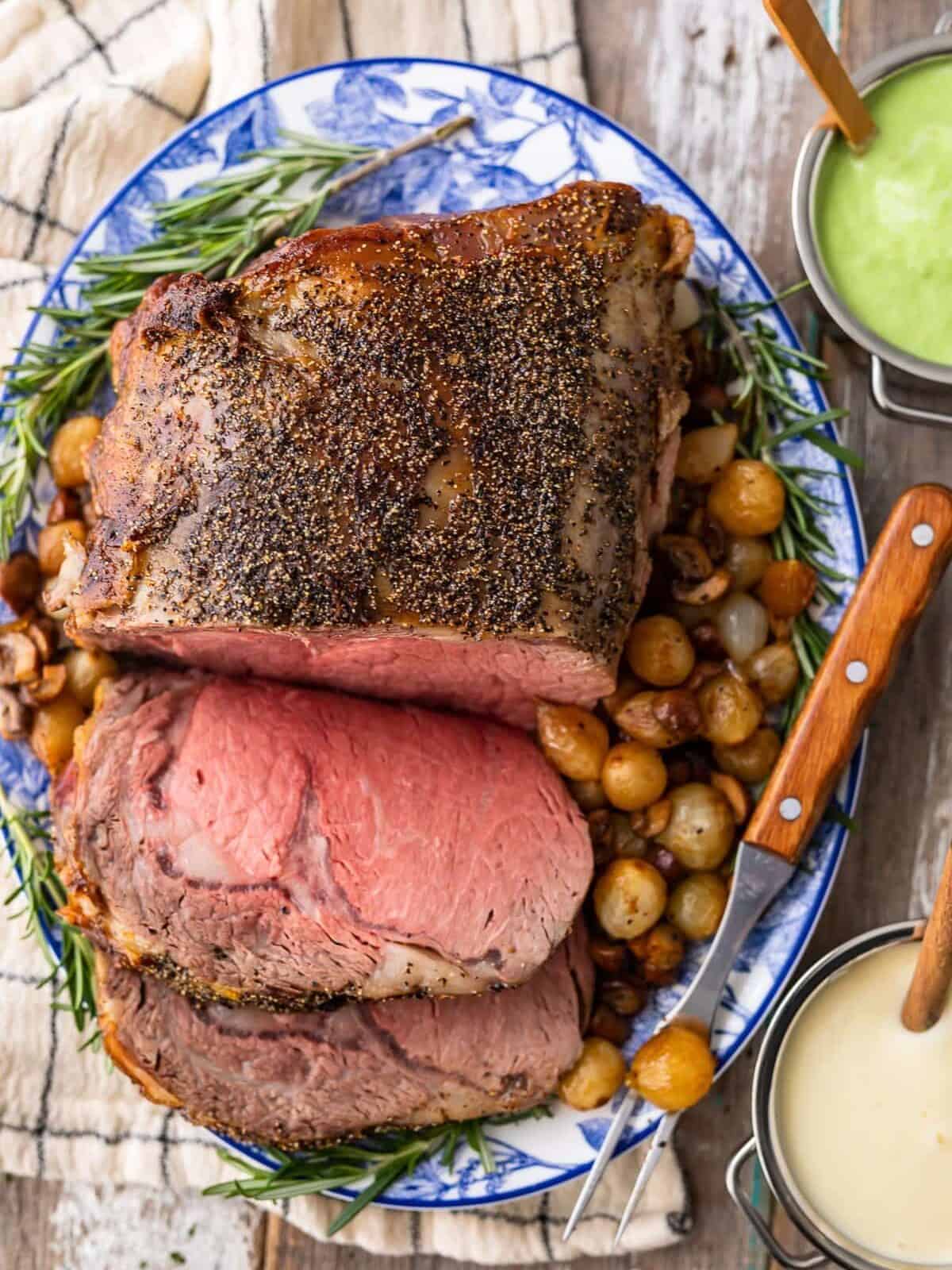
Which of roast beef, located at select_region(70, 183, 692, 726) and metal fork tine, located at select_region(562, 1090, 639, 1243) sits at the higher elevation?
roast beef, located at select_region(70, 183, 692, 726)

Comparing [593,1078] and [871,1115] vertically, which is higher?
[593,1078]

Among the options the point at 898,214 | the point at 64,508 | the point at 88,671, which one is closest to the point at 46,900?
the point at 88,671

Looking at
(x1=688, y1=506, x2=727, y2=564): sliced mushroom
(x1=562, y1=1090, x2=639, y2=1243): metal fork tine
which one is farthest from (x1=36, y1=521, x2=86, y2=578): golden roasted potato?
(x1=562, y1=1090, x2=639, y2=1243): metal fork tine

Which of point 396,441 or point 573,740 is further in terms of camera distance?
point 573,740

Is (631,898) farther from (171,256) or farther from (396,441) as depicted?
(171,256)

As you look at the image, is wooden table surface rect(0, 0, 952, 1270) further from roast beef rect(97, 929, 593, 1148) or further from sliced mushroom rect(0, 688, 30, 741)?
sliced mushroom rect(0, 688, 30, 741)

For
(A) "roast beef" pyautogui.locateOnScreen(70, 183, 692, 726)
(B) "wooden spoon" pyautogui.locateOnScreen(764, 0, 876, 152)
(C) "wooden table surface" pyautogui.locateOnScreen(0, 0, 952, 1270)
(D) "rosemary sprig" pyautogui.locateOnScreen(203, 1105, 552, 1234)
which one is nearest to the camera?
(A) "roast beef" pyautogui.locateOnScreen(70, 183, 692, 726)
